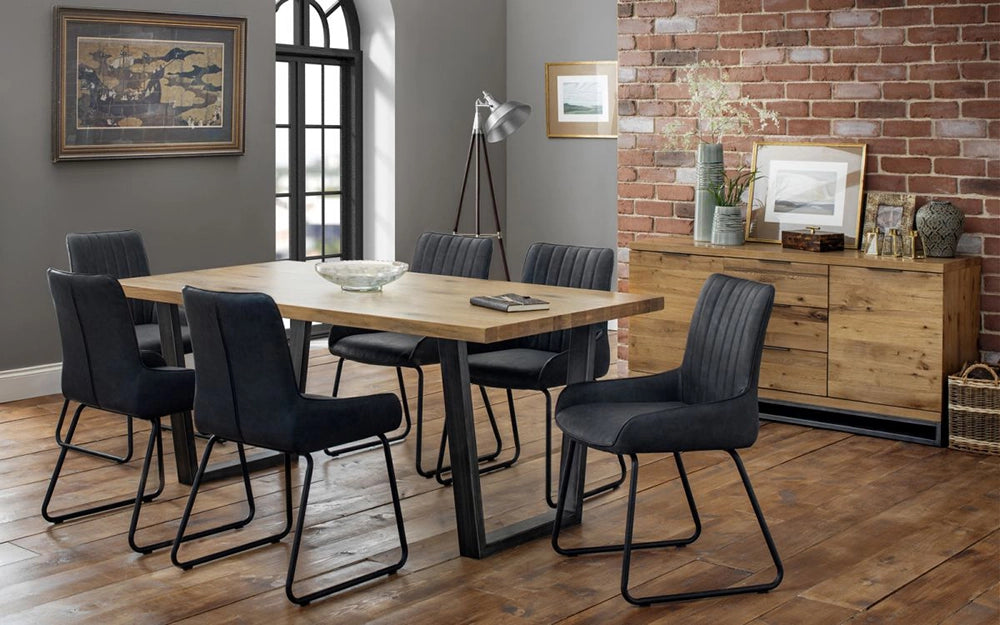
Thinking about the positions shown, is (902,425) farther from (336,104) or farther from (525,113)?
(336,104)

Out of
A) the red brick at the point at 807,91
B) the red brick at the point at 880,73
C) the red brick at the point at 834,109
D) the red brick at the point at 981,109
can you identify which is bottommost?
the red brick at the point at 981,109

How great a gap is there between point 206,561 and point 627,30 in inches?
159

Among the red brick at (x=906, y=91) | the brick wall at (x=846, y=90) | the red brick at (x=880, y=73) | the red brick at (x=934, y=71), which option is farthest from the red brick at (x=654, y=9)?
the red brick at (x=934, y=71)

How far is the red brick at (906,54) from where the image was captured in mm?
5723

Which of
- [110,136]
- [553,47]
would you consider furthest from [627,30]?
[110,136]

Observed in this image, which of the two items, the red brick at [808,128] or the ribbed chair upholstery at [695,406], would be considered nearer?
the ribbed chair upholstery at [695,406]

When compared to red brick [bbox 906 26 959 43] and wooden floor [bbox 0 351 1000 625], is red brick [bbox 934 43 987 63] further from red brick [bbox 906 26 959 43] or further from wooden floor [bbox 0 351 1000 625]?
wooden floor [bbox 0 351 1000 625]

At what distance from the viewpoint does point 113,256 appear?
5.58m

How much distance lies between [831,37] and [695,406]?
3083 millimetres

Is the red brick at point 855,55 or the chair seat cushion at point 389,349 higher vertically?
the red brick at point 855,55

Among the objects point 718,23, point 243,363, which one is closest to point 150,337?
point 243,363

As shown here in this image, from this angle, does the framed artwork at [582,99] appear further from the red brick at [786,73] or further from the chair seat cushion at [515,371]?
the chair seat cushion at [515,371]

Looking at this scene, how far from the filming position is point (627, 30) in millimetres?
6812

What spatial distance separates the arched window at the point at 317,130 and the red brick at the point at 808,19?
3.10 metres
